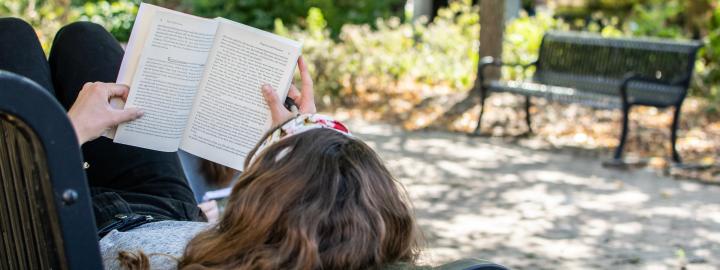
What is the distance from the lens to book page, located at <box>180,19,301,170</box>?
7.62ft

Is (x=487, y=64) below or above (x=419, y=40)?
above

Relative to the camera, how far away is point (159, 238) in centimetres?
212

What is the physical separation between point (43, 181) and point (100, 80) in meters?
1.47

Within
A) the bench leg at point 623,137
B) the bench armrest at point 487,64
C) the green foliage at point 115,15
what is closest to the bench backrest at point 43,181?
the bench leg at point 623,137

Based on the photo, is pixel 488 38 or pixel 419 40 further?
pixel 419 40

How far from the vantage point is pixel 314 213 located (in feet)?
5.03

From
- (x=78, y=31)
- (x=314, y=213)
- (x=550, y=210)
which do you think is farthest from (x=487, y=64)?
(x=314, y=213)

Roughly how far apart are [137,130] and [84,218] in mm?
957

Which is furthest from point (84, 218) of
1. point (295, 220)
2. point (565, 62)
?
point (565, 62)

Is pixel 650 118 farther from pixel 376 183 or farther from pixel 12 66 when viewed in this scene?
pixel 376 183

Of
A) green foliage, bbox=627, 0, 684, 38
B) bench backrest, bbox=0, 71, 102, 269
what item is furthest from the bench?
green foliage, bbox=627, 0, 684, 38

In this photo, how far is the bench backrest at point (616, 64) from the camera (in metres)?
7.63

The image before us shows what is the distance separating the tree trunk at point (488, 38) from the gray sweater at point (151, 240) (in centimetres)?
735

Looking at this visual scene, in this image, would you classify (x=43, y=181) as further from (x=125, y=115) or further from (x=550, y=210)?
(x=550, y=210)
